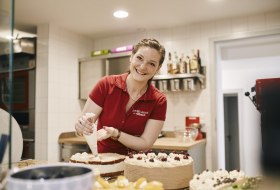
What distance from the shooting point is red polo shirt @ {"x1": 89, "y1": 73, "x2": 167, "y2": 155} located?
65.0 inches

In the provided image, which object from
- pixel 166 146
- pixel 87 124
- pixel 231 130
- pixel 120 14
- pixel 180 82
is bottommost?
pixel 231 130

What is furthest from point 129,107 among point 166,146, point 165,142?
point 165,142

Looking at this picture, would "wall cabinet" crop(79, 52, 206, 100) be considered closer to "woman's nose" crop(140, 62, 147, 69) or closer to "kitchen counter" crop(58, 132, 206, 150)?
"kitchen counter" crop(58, 132, 206, 150)

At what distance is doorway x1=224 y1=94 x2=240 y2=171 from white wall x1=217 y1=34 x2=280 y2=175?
0.98 meters

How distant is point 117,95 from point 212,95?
2.21 metres

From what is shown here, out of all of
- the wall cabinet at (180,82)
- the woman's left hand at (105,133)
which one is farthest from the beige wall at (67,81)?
the woman's left hand at (105,133)

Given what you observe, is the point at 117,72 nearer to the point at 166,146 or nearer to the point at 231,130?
the point at 166,146

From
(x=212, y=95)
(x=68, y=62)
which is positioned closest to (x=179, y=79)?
(x=212, y=95)

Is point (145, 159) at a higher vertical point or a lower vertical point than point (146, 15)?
lower

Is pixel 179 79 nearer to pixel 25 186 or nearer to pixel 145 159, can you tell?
pixel 145 159

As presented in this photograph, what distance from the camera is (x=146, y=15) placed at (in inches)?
134

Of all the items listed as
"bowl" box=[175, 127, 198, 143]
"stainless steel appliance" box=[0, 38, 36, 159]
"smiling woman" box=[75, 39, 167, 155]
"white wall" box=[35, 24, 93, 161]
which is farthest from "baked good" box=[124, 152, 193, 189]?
"stainless steel appliance" box=[0, 38, 36, 159]

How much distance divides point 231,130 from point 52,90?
5264 millimetres

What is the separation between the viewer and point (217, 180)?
3.08 ft
